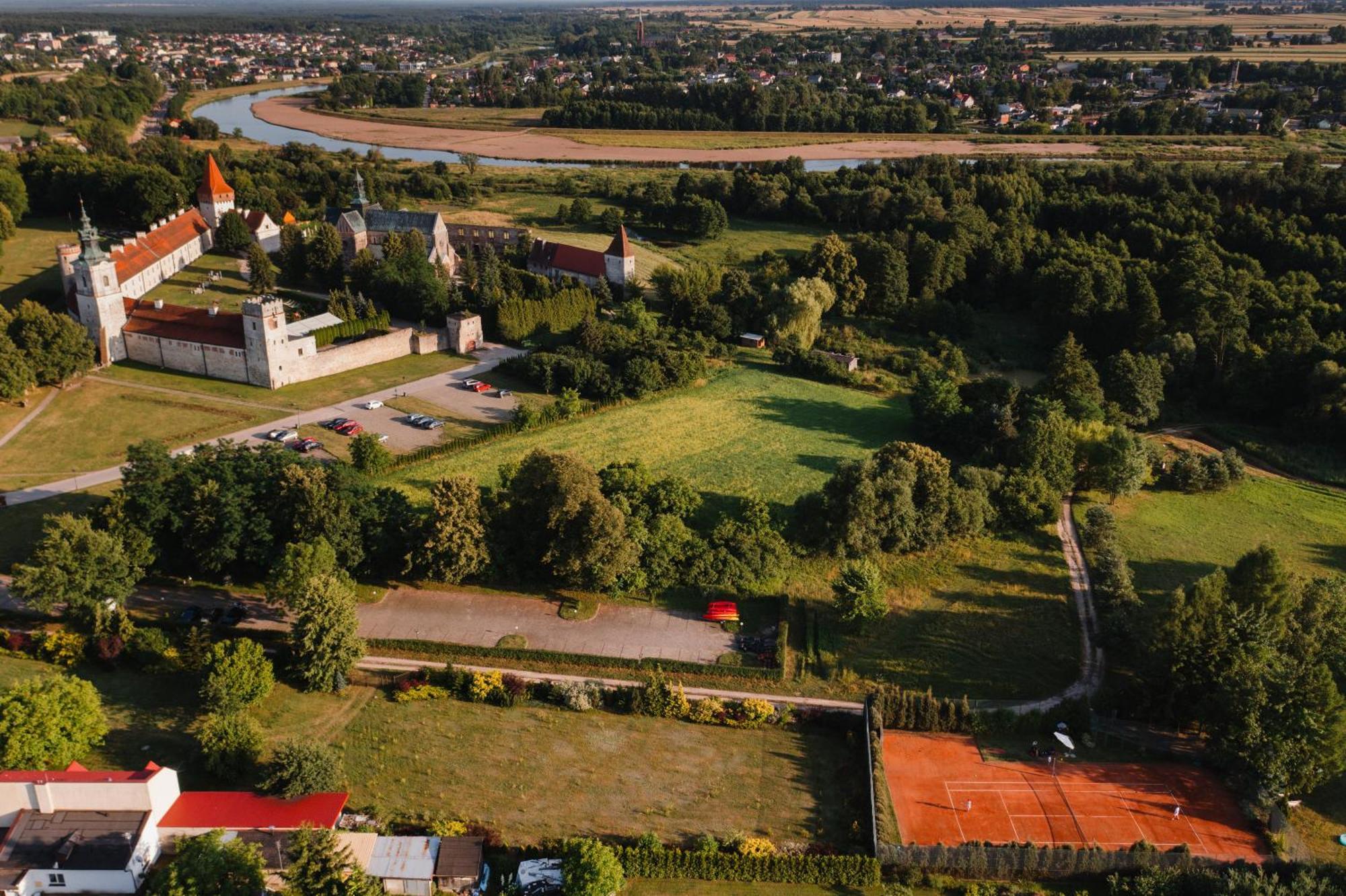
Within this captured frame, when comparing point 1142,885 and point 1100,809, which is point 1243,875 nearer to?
point 1142,885

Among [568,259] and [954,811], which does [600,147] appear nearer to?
[568,259]

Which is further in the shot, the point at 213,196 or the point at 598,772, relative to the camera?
the point at 213,196

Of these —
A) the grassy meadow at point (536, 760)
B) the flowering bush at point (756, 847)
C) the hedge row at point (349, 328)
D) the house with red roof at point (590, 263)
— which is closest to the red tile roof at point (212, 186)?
the hedge row at point (349, 328)

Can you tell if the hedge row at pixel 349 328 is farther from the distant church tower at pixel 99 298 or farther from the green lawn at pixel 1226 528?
the green lawn at pixel 1226 528

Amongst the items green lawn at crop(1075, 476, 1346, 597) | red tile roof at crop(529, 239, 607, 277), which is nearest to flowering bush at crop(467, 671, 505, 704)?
green lawn at crop(1075, 476, 1346, 597)

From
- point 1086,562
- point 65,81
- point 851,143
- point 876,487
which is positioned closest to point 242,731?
point 876,487

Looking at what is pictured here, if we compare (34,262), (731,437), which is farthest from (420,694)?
(34,262)

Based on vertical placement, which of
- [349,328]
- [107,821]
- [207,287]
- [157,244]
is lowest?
[107,821]
